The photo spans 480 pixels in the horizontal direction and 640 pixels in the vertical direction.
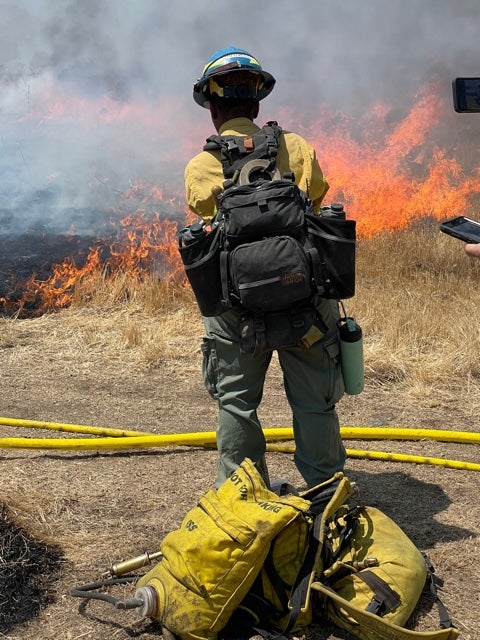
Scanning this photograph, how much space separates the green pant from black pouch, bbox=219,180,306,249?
38 cm

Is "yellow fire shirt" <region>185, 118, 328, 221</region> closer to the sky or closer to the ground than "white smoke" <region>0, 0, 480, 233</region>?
closer to the ground

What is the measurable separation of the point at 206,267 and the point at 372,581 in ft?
4.52

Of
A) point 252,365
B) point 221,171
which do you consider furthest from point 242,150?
point 252,365

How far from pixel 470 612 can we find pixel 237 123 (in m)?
2.27

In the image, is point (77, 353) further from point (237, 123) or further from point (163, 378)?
point (237, 123)

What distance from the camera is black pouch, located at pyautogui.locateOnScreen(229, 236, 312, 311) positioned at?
120 inches

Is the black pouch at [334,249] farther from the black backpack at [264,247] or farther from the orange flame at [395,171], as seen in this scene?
the orange flame at [395,171]

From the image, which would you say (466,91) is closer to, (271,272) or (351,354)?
(271,272)

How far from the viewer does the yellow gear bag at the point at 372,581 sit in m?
2.68

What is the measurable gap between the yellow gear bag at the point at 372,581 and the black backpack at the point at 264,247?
0.86 meters

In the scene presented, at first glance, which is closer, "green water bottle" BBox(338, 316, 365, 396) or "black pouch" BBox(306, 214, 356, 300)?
"black pouch" BBox(306, 214, 356, 300)

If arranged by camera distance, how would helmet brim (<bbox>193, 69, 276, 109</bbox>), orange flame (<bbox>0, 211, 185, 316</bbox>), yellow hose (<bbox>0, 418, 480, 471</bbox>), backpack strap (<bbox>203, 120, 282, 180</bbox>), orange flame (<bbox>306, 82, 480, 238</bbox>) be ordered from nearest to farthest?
backpack strap (<bbox>203, 120, 282, 180</bbox>), helmet brim (<bbox>193, 69, 276, 109</bbox>), yellow hose (<bbox>0, 418, 480, 471</bbox>), orange flame (<bbox>0, 211, 185, 316</bbox>), orange flame (<bbox>306, 82, 480, 238</bbox>)

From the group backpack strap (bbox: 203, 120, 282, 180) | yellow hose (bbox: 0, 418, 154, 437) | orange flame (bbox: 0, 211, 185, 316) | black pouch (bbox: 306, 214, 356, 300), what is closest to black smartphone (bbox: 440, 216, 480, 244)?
black pouch (bbox: 306, 214, 356, 300)

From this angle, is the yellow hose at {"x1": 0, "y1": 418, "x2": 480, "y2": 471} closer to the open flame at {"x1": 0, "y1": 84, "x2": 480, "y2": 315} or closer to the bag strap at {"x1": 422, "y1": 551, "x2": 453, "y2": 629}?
the bag strap at {"x1": 422, "y1": 551, "x2": 453, "y2": 629}
